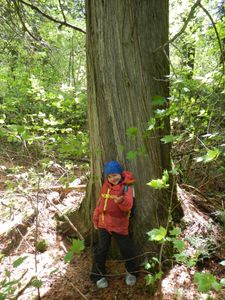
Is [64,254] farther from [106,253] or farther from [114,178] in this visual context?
[114,178]

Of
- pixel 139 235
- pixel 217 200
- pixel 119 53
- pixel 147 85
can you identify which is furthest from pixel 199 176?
pixel 119 53

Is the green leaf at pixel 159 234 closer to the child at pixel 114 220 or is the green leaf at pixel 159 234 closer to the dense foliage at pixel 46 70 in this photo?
the child at pixel 114 220

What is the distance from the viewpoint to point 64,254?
4.07 meters

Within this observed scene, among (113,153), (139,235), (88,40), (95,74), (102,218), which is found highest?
(88,40)

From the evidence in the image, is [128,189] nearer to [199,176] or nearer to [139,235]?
[139,235]

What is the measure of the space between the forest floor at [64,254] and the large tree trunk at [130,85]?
0.55 metres

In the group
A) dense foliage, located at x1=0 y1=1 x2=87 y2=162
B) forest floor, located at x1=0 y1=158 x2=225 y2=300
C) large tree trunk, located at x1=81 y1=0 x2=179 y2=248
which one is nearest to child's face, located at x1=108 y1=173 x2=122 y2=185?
large tree trunk, located at x1=81 y1=0 x2=179 y2=248

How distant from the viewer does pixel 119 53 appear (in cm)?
344

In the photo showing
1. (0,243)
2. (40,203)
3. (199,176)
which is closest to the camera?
(0,243)

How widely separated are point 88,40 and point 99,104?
2.56ft

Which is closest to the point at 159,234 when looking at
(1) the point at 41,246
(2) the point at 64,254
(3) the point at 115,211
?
(3) the point at 115,211

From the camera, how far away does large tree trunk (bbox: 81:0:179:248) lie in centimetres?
341

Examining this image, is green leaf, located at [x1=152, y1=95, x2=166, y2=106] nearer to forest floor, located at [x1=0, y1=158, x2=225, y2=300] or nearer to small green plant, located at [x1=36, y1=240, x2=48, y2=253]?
forest floor, located at [x1=0, y1=158, x2=225, y2=300]

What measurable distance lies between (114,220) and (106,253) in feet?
1.53
